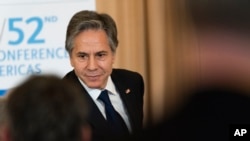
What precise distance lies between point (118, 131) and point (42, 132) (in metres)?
1.46

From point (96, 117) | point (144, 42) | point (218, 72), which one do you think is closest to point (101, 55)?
point (96, 117)

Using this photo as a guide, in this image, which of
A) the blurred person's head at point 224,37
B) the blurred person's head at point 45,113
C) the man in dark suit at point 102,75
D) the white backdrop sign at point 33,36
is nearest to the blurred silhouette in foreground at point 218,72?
the blurred person's head at point 224,37

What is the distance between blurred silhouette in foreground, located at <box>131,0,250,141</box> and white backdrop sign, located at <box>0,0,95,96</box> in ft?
9.62

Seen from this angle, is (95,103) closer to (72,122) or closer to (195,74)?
(72,122)

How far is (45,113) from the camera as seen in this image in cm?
80

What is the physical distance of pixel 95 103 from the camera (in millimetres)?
2307

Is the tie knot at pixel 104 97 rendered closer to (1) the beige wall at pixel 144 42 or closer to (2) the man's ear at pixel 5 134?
(1) the beige wall at pixel 144 42

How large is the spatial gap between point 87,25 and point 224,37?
190 centimetres

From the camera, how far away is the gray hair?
2400mm

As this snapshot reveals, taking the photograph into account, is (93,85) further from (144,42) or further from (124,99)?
(144,42)

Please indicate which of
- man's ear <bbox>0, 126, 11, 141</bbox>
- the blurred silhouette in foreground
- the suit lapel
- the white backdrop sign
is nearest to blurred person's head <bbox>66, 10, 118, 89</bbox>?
the suit lapel

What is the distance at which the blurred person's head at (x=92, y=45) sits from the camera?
7.97 feet

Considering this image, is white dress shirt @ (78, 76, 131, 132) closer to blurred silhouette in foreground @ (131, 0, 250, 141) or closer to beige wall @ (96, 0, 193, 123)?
beige wall @ (96, 0, 193, 123)

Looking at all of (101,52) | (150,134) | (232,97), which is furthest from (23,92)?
(101,52)
